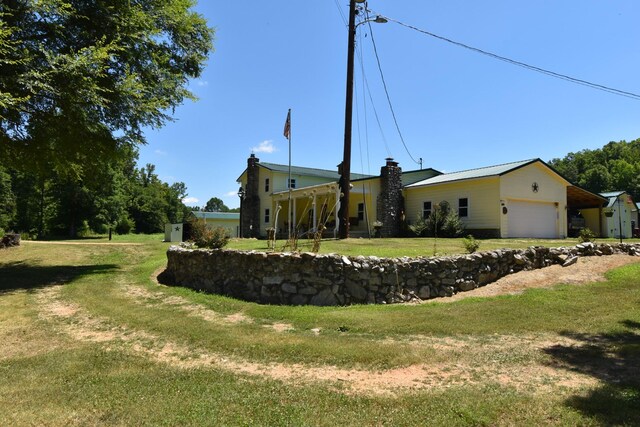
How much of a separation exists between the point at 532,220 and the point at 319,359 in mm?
20056

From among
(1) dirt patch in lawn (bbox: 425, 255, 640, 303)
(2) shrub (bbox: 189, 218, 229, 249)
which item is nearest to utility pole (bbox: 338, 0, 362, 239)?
(2) shrub (bbox: 189, 218, 229, 249)

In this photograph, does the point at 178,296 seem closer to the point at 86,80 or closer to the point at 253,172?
the point at 86,80

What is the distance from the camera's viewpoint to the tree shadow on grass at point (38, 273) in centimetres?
1198

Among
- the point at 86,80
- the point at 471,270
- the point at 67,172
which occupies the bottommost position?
the point at 471,270

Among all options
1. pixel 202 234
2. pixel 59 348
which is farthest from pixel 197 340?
pixel 202 234

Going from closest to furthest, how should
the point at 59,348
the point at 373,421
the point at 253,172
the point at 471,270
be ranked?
the point at 373,421, the point at 59,348, the point at 471,270, the point at 253,172

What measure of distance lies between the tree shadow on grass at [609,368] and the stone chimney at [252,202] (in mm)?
25422

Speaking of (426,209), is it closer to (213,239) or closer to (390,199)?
(390,199)

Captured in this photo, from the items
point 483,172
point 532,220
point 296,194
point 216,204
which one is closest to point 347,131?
point 483,172

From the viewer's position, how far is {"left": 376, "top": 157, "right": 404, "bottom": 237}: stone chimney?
24188mm

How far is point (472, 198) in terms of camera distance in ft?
71.7

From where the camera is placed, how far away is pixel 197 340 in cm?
649

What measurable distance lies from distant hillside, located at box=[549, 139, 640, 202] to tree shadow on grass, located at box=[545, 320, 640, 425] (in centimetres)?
5492

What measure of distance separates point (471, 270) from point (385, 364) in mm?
5736
